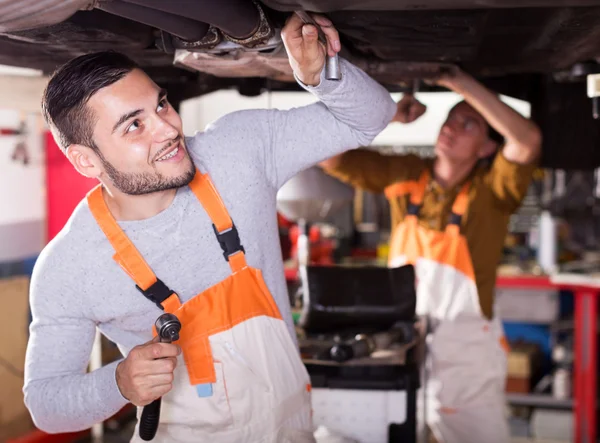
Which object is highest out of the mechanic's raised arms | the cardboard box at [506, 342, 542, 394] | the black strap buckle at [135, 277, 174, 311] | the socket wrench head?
the mechanic's raised arms

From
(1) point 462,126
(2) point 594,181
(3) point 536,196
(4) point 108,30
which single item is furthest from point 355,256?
(4) point 108,30

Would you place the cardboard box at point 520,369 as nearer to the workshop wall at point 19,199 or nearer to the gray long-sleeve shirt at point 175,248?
the workshop wall at point 19,199

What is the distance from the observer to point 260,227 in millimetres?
1690

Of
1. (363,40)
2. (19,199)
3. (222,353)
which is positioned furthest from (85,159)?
(19,199)

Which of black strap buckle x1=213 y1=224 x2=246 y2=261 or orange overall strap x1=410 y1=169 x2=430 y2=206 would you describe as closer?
black strap buckle x1=213 y1=224 x2=246 y2=261

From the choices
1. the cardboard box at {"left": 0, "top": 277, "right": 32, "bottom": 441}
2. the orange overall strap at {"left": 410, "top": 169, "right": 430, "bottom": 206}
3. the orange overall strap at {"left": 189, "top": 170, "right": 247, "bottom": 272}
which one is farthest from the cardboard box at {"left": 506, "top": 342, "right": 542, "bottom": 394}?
the orange overall strap at {"left": 189, "top": 170, "right": 247, "bottom": 272}

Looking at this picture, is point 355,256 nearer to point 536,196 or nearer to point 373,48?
point 536,196

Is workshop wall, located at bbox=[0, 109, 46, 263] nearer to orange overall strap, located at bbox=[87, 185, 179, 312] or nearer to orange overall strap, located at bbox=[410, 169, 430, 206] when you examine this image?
orange overall strap, located at bbox=[410, 169, 430, 206]

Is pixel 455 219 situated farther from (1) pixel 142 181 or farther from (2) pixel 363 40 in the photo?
(1) pixel 142 181

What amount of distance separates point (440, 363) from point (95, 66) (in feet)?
6.35

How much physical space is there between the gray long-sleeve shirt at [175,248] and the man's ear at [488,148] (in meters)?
1.36

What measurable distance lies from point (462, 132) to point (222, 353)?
159 centimetres

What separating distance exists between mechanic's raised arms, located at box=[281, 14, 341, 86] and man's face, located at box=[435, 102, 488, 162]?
1.49 metres

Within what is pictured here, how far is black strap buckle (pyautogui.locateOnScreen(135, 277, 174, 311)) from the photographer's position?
61.7 inches
